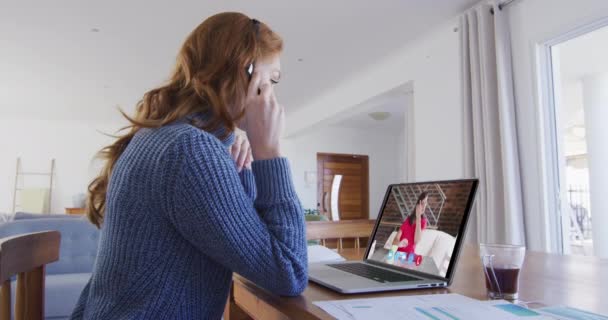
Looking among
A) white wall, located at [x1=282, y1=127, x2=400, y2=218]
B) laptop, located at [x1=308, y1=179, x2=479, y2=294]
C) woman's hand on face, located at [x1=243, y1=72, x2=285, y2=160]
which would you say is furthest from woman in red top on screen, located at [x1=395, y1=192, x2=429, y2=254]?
white wall, located at [x1=282, y1=127, x2=400, y2=218]

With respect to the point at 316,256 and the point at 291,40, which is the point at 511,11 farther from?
the point at 316,256

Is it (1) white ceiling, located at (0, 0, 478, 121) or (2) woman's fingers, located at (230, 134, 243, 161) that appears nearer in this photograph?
(2) woman's fingers, located at (230, 134, 243, 161)

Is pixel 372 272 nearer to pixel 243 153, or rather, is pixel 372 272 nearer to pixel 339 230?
pixel 243 153

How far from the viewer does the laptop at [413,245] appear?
0.78 meters

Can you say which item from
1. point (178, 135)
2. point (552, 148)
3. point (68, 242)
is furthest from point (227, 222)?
point (552, 148)

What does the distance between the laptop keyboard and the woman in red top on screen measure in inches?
2.7

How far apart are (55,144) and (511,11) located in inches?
297

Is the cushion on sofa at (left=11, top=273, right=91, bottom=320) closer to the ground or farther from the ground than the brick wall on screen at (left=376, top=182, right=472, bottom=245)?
closer to the ground

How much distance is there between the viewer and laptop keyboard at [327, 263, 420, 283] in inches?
31.5

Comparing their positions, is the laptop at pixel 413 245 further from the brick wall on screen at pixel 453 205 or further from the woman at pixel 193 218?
the woman at pixel 193 218

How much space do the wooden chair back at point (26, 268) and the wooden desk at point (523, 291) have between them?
1.13 ft

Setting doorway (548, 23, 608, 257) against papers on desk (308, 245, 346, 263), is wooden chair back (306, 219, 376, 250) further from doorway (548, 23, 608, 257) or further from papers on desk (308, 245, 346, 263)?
doorway (548, 23, 608, 257)

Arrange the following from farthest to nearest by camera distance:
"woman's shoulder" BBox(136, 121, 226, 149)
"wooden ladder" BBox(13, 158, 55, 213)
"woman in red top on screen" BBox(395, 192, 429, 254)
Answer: "wooden ladder" BBox(13, 158, 55, 213), "woman in red top on screen" BBox(395, 192, 429, 254), "woman's shoulder" BBox(136, 121, 226, 149)

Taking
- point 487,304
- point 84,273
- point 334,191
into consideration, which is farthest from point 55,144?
point 487,304
